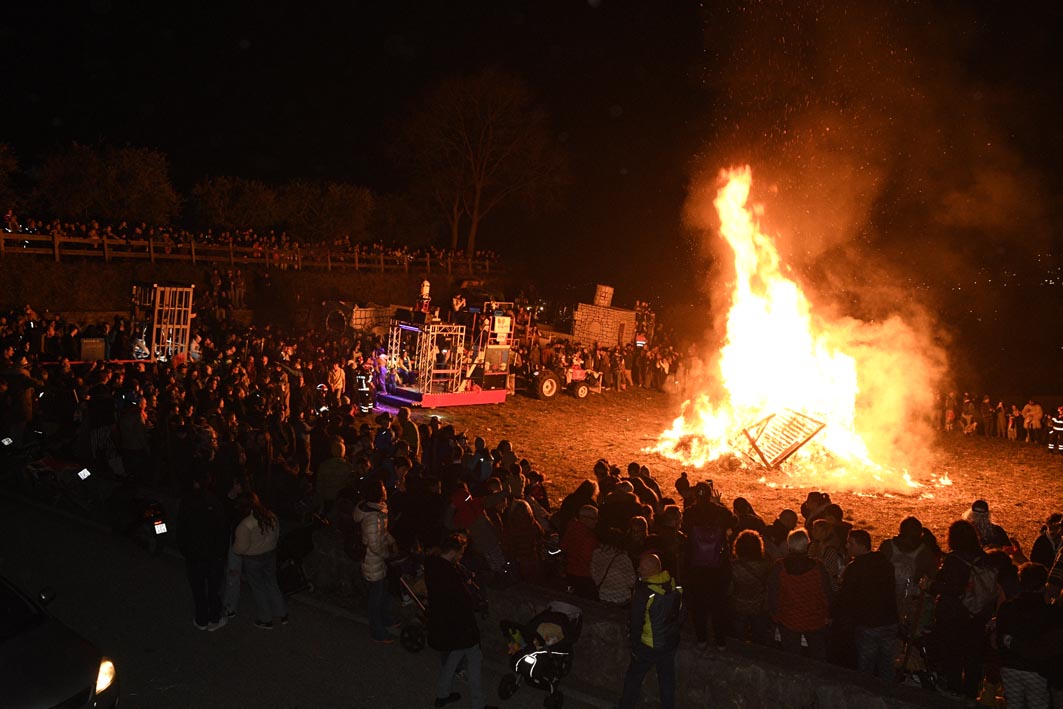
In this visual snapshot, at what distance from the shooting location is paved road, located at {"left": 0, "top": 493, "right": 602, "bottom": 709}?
7.39 m

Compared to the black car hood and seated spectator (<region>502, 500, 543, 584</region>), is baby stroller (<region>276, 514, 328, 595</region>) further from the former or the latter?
the black car hood

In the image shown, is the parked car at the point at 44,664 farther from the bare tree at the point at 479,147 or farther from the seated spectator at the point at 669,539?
the bare tree at the point at 479,147

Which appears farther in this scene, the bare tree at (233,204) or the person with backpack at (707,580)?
the bare tree at (233,204)

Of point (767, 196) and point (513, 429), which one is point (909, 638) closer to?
point (513, 429)

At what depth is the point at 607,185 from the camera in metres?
50.0

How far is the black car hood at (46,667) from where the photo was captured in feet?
20.4

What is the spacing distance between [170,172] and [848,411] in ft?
110

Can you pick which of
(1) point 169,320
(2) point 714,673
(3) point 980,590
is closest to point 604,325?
(1) point 169,320

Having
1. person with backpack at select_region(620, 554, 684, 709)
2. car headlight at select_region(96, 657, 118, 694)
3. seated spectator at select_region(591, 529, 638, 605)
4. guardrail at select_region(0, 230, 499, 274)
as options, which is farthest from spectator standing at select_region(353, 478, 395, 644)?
guardrail at select_region(0, 230, 499, 274)

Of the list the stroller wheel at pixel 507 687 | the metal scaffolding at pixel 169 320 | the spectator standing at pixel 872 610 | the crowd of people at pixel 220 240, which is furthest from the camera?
the crowd of people at pixel 220 240

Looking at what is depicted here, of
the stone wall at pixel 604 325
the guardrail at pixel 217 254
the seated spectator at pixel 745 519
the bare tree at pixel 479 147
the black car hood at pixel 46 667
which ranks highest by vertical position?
the bare tree at pixel 479 147

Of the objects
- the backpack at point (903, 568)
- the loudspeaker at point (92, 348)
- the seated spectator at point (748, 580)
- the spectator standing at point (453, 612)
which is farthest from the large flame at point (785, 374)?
the loudspeaker at point (92, 348)

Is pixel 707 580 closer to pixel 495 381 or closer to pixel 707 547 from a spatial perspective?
pixel 707 547

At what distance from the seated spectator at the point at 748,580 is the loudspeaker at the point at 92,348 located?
1696 cm
